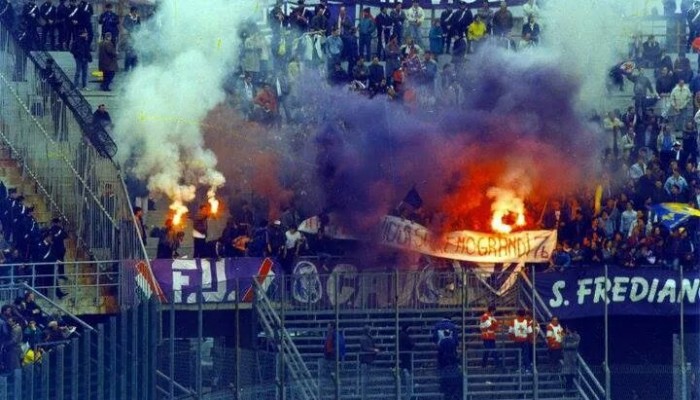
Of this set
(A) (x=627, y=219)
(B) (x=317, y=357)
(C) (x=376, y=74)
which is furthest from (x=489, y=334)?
(C) (x=376, y=74)

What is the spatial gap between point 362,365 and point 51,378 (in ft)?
16.9

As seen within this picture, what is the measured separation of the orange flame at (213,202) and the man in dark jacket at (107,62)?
3045mm

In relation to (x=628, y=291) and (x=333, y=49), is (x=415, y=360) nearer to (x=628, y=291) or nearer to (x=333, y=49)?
(x=628, y=291)

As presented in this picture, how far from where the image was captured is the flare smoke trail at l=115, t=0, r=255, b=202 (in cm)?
3634

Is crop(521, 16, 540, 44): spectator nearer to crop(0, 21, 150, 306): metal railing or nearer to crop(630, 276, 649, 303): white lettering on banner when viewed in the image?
crop(630, 276, 649, 303): white lettering on banner

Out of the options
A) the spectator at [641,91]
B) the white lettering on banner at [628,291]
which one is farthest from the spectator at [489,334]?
the spectator at [641,91]

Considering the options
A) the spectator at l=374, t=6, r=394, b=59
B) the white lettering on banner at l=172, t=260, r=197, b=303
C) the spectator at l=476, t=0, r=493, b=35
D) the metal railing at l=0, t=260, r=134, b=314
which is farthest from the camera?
the spectator at l=476, t=0, r=493, b=35

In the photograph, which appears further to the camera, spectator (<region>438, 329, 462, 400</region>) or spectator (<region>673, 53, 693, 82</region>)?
spectator (<region>673, 53, 693, 82</region>)

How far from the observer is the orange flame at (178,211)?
35344 mm

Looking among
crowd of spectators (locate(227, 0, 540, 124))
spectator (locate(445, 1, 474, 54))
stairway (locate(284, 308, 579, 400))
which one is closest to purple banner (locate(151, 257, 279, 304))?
stairway (locate(284, 308, 579, 400))

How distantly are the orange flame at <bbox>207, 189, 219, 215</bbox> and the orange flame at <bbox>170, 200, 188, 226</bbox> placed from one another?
0.44 metres

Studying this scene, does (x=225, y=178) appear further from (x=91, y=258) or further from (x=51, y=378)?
(x=51, y=378)

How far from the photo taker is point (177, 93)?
37.9 m

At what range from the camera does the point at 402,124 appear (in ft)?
120
